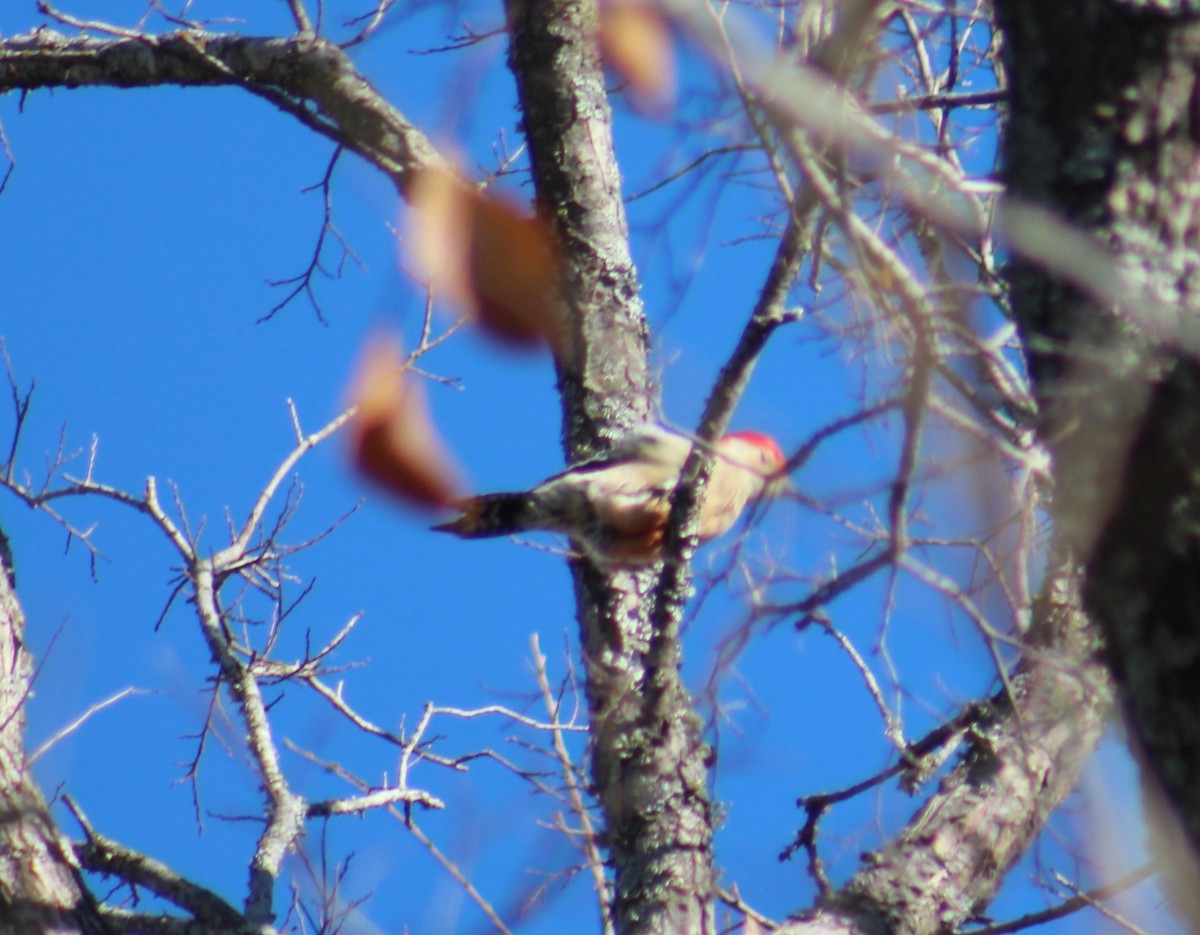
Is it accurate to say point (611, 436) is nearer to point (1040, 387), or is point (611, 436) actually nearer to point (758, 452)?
point (758, 452)

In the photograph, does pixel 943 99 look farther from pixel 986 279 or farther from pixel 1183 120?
pixel 1183 120

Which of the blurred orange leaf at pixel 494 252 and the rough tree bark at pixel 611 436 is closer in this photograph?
the rough tree bark at pixel 611 436

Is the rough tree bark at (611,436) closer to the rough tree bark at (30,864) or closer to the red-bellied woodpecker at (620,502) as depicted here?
the red-bellied woodpecker at (620,502)

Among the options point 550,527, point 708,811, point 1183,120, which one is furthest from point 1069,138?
point 550,527

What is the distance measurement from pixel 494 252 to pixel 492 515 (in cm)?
93

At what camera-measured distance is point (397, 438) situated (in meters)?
3.41

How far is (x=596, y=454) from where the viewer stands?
3.56 meters

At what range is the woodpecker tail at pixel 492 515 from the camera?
433 centimetres

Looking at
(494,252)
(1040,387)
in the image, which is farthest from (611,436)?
(1040,387)

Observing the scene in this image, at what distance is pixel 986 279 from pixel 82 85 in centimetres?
320

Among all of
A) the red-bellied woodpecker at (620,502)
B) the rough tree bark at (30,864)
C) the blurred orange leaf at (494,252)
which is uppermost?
the blurred orange leaf at (494,252)

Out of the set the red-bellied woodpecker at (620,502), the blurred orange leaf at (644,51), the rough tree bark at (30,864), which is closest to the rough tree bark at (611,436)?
the red-bellied woodpecker at (620,502)

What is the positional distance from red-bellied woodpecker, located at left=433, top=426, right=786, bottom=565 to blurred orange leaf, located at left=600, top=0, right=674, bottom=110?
2.85ft

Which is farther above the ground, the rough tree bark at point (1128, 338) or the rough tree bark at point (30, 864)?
the rough tree bark at point (1128, 338)
